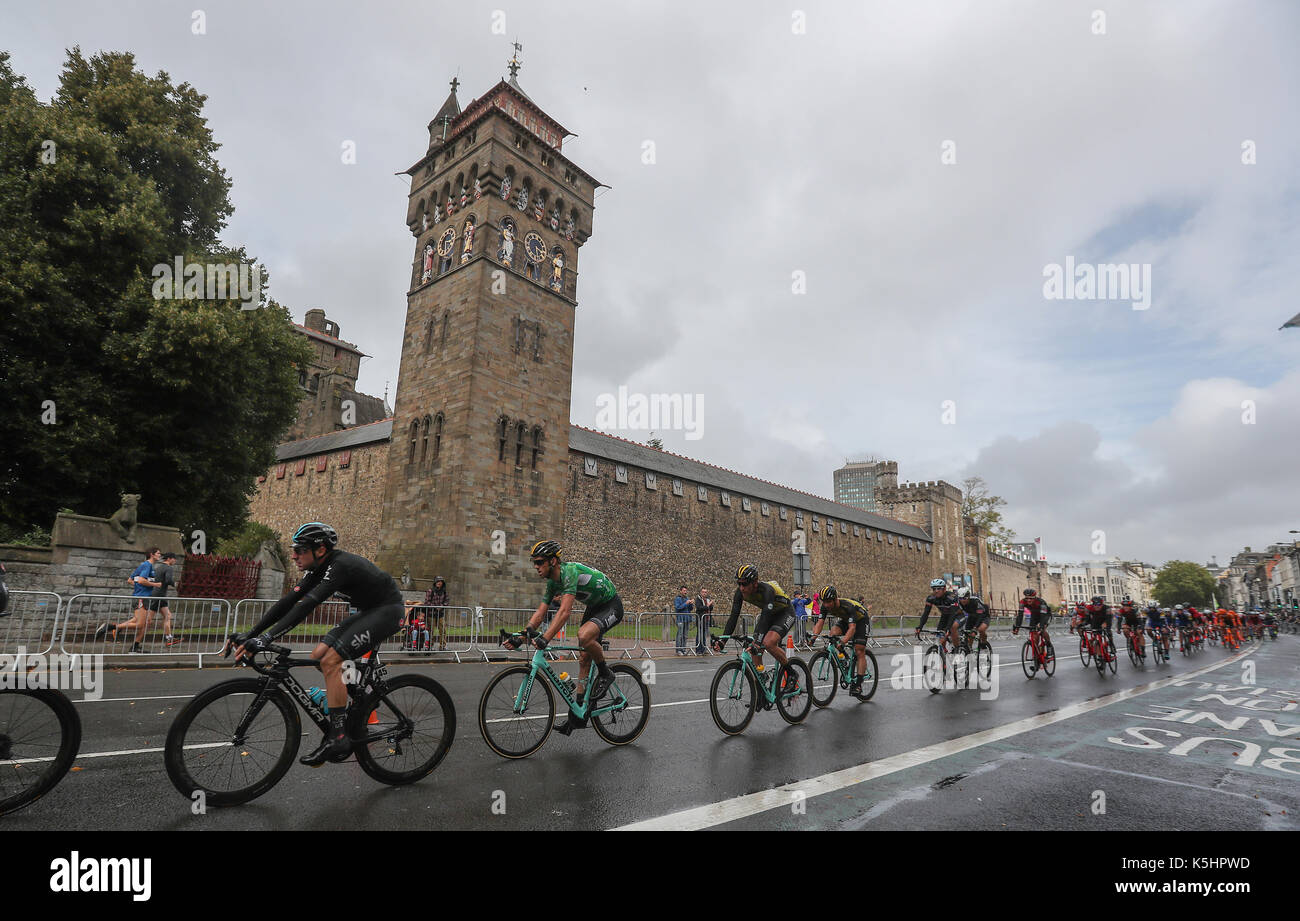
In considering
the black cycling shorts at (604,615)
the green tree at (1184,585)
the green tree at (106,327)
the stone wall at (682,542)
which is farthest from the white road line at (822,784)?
the green tree at (1184,585)

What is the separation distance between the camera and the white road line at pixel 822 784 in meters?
3.74

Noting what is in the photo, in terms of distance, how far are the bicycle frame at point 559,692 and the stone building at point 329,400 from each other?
1847 inches

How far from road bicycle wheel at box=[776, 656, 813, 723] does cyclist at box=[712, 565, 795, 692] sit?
9 centimetres

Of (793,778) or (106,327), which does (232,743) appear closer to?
(793,778)

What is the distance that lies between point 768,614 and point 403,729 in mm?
4238

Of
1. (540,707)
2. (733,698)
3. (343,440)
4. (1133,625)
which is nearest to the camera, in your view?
(540,707)

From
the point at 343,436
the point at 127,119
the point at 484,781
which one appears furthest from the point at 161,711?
the point at 343,436

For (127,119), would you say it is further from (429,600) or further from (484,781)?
(484,781)

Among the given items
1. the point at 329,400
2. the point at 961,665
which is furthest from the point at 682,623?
the point at 329,400

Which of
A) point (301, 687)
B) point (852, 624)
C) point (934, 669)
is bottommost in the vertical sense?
Answer: point (934, 669)

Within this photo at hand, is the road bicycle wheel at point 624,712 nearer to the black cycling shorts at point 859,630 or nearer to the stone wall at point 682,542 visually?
the black cycling shorts at point 859,630

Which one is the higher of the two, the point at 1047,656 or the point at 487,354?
the point at 487,354

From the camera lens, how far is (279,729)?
4188mm

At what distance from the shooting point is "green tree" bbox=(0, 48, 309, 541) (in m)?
14.4
